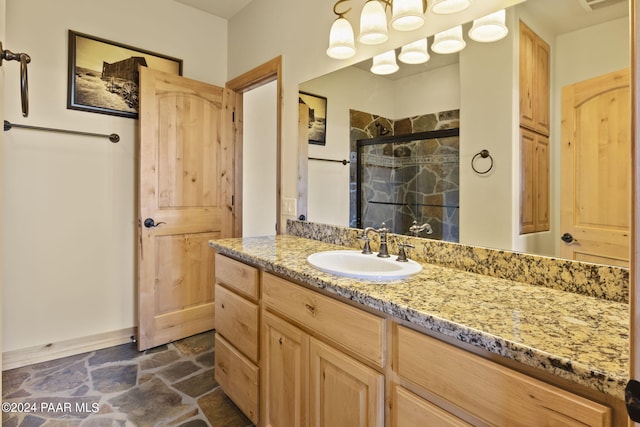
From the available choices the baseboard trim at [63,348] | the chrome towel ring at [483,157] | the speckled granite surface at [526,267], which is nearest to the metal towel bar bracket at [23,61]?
the speckled granite surface at [526,267]

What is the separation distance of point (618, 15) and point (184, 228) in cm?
263

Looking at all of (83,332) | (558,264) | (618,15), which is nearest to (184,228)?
(83,332)

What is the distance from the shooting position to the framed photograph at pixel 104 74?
2.32 m

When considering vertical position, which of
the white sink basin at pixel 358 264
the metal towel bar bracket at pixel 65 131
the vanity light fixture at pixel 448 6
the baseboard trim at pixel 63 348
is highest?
the vanity light fixture at pixel 448 6

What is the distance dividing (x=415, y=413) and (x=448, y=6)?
4.59ft

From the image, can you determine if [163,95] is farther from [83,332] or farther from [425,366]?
[425,366]

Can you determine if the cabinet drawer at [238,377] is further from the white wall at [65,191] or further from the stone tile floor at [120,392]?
the white wall at [65,191]

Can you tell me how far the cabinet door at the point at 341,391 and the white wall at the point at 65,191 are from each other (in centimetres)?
204

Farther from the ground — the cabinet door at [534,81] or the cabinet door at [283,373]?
the cabinet door at [534,81]

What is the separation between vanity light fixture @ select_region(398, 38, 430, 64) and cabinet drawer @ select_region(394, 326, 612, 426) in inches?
47.0

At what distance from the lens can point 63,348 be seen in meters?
2.34

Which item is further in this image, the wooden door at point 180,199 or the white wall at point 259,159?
the white wall at point 259,159

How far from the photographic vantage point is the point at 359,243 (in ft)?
5.84

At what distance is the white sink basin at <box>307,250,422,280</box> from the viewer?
1.22 m
